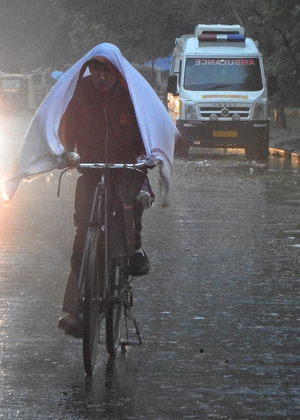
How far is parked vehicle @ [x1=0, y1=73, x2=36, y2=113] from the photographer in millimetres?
60000

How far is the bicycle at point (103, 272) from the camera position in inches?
210

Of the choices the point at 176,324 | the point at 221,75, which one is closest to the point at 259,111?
the point at 221,75

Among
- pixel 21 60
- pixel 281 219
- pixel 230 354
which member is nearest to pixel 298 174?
pixel 281 219

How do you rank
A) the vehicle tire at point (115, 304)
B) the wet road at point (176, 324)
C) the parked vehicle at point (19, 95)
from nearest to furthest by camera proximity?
1. the wet road at point (176, 324)
2. the vehicle tire at point (115, 304)
3. the parked vehicle at point (19, 95)

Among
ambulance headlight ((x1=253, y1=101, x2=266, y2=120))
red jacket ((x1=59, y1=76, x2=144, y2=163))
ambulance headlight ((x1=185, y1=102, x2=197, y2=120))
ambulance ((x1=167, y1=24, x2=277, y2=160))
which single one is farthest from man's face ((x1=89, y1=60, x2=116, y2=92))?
ambulance headlight ((x1=253, y1=101, x2=266, y2=120))

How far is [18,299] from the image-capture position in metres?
7.53

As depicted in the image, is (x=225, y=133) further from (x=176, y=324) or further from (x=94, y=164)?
(x=94, y=164)

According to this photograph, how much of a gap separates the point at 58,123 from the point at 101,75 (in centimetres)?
36

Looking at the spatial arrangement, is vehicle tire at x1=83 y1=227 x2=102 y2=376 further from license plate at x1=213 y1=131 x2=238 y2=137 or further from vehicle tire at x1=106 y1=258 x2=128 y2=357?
license plate at x1=213 y1=131 x2=238 y2=137

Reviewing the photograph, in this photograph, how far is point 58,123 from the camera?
5.85 m

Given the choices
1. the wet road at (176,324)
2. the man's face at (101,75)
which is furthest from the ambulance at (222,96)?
the man's face at (101,75)

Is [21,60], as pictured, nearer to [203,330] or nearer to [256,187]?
[256,187]

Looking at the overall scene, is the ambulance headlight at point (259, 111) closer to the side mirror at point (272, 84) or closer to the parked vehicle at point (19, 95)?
the side mirror at point (272, 84)

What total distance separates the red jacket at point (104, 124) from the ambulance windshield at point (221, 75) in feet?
60.9
